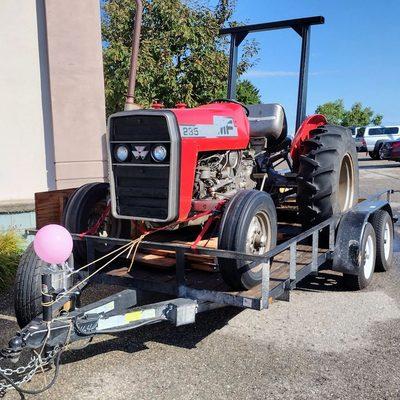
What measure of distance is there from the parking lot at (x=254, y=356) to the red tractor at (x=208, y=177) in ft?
1.97

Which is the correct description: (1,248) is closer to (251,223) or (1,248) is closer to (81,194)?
(81,194)

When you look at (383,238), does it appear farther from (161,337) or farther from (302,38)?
(161,337)

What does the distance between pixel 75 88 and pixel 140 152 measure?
3658 mm

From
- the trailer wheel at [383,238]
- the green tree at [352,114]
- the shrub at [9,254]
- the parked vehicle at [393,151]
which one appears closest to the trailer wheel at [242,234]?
the trailer wheel at [383,238]

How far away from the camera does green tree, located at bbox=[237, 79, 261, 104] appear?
14.2 meters

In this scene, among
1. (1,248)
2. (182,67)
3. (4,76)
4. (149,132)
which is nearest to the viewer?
(149,132)

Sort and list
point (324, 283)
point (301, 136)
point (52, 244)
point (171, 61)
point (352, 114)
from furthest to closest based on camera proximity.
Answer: point (352, 114) → point (171, 61) → point (324, 283) → point (301, 136) → point (52, 244)

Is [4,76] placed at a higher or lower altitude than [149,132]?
higher

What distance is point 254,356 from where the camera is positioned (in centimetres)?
394

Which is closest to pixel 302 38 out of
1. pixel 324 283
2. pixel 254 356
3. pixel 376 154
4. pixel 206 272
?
pixel 324 283

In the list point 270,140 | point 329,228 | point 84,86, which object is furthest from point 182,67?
point 329,228

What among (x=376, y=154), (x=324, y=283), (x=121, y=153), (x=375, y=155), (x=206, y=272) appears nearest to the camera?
(x=121, y=153)

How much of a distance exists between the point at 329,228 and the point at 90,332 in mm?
2648

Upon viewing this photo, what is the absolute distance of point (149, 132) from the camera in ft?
12.9
